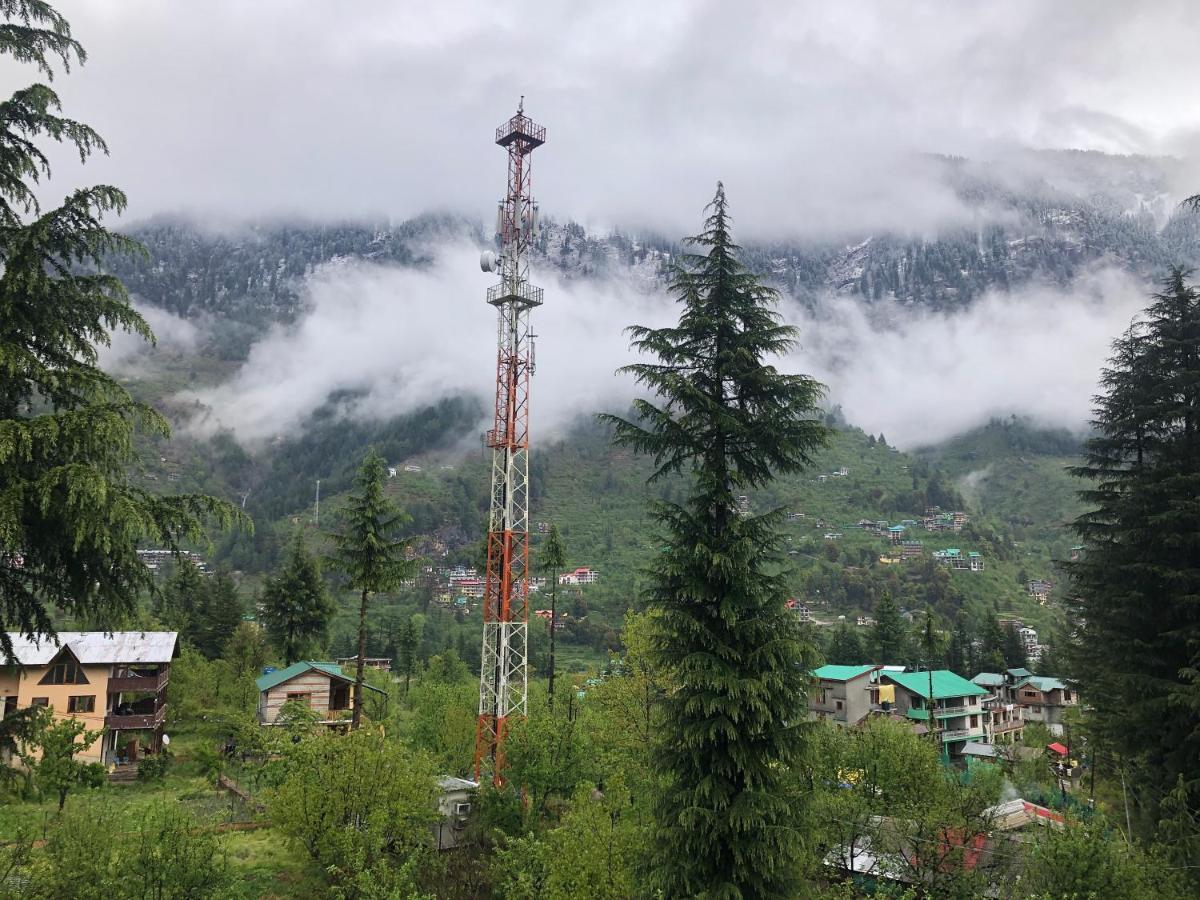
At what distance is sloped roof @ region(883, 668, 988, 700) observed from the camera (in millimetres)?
70250

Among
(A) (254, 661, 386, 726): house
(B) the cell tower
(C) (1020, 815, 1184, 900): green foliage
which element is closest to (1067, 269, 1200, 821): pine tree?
(C) (1020, 815, 1184, 900): green foliage

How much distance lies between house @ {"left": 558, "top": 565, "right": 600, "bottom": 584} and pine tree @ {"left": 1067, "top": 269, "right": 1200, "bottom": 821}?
158 metres

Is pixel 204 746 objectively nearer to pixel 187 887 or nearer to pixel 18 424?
A: pixel 187 887

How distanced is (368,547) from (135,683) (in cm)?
2516

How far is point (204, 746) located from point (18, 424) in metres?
38.4

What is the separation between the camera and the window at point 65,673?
42.5 m

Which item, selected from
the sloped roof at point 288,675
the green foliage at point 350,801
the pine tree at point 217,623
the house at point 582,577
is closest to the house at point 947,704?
the sloped roof at point 288,675

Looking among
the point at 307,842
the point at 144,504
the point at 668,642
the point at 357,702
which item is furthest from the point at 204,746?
the point at 144,504

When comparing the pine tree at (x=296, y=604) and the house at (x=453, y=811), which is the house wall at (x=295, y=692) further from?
the house at (x=453, y=811)

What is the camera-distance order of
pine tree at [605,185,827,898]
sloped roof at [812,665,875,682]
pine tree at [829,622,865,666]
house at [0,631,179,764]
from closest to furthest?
pine tree at [605,185,827,898] → house at [0,631,179,764] → sloped roof at [812,665,875,682] → pine tree at [829,622,865,666]

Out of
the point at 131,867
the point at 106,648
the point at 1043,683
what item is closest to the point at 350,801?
the point at 131,867

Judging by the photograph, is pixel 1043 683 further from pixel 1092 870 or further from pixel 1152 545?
pixel 1092 870

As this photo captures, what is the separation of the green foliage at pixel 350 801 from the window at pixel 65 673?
2911cm

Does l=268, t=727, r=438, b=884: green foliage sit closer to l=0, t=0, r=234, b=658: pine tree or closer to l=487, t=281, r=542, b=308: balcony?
l=0, t=0, r=234, b=658: pine tree
